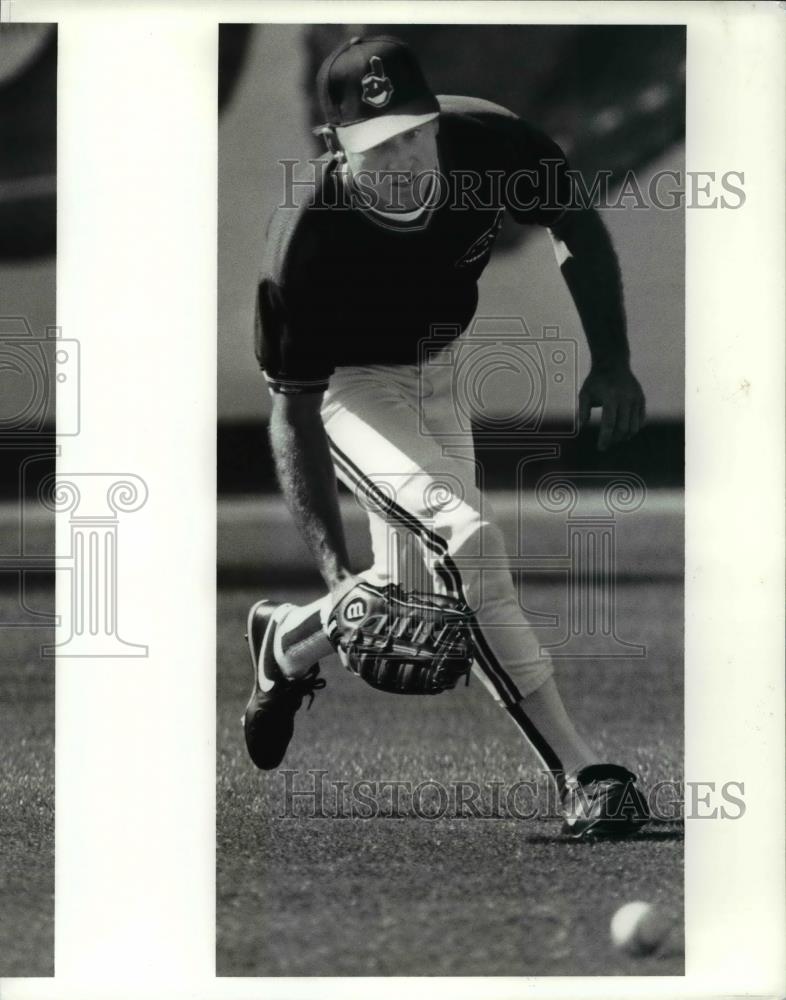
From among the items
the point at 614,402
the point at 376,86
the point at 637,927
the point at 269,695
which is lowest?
the point at 637,927

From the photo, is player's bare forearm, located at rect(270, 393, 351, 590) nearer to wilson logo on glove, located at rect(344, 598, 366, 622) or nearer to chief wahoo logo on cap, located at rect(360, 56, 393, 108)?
wilson logo on glove, located at rect(344, 598, 366, 622)

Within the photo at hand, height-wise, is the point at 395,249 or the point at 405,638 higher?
the point at 395,249

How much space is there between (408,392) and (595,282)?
1.71ft

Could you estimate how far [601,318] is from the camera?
3.74 m

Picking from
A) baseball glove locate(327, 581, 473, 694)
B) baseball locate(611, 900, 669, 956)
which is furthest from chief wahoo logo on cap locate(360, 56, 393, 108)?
baseball locate(611, 900, 669, 956)

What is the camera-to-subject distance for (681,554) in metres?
3.72

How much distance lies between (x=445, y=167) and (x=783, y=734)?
158 cm

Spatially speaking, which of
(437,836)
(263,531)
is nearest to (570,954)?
(437,836)

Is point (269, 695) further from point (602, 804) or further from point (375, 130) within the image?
point (375, 130)

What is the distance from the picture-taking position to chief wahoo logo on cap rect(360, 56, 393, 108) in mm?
3664

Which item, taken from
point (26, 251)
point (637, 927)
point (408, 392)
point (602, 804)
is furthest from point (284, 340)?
point (637, 927)

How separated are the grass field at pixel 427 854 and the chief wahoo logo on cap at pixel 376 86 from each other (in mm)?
1190

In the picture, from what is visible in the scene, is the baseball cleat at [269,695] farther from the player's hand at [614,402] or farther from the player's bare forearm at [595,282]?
the player's bare forearm at [595,282]

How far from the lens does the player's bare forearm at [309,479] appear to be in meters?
3.73
